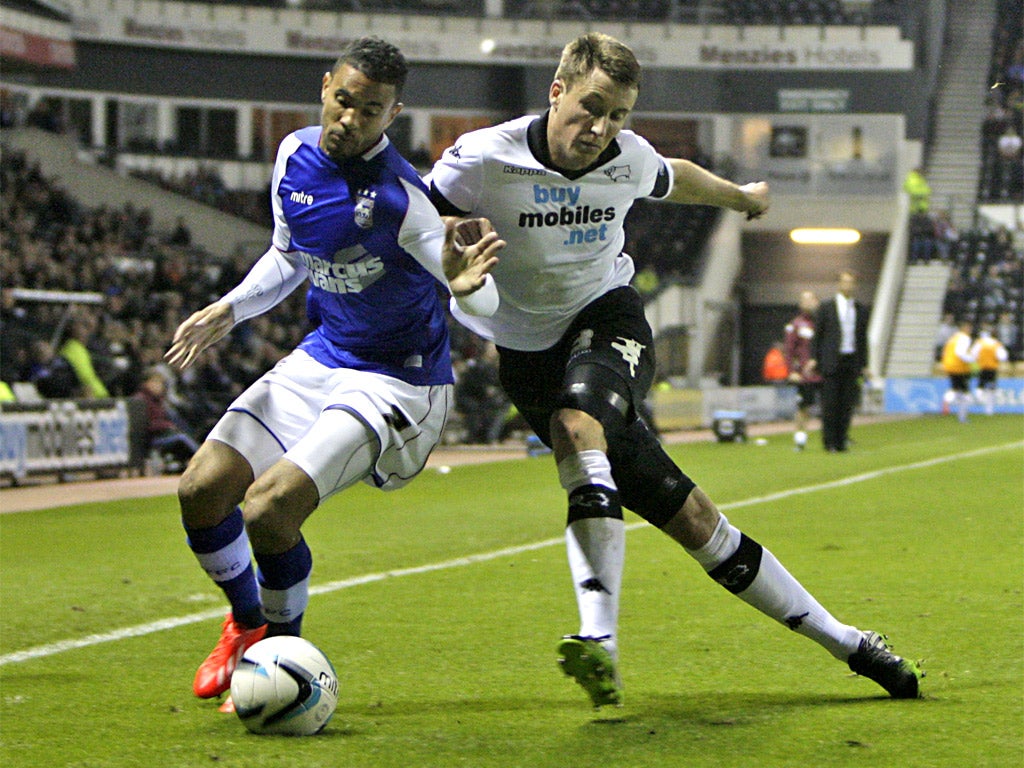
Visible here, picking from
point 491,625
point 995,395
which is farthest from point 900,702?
point 995,395

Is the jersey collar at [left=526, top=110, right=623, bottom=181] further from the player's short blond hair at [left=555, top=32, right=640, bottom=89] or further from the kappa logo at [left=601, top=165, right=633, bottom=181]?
the player's short blond hair at [left=555, top=32, right=640, bottom=89]

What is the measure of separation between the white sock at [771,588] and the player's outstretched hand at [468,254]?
1.15m

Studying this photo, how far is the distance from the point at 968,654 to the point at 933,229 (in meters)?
34.8

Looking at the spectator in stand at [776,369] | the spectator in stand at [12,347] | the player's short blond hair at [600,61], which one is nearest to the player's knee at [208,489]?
the player's short blond hair at [600,61]

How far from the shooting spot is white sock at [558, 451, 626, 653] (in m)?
4.32

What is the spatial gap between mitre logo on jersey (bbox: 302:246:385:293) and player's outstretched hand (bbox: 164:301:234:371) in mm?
383

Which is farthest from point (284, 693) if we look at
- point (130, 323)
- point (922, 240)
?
point (922, 240)

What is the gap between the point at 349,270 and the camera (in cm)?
496

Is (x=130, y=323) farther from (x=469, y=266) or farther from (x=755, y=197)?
(x=469, y=266)

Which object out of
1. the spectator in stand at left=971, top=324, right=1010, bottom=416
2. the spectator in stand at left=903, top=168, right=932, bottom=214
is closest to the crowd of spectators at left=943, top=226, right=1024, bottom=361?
the spectator in stand at left=903, top=168, right=932, bottom=214

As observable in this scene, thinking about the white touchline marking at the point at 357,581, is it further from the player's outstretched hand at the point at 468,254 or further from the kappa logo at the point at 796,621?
the kappa logo at the point at 796,621

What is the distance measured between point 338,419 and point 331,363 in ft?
1.19

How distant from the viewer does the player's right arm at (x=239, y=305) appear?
5047 millimetres

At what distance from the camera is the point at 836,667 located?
17.7 feet
